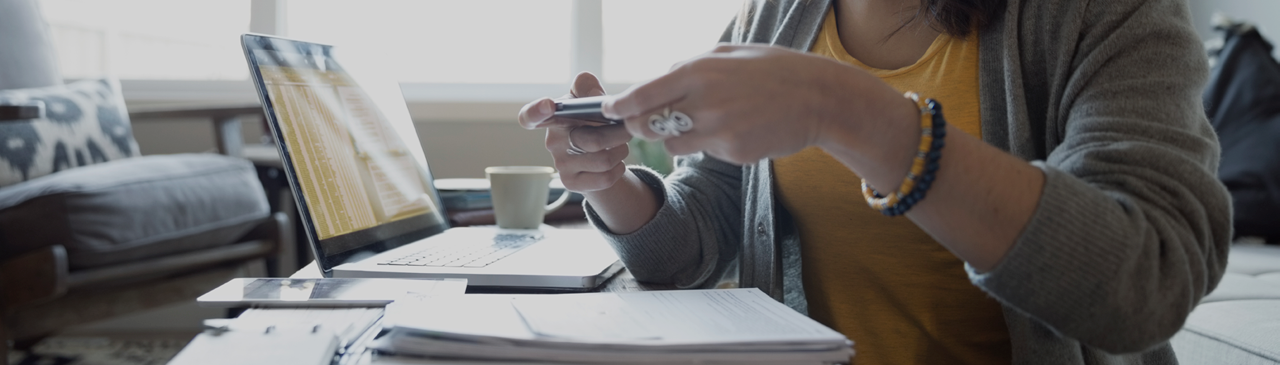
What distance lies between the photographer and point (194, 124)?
2176 millimetres

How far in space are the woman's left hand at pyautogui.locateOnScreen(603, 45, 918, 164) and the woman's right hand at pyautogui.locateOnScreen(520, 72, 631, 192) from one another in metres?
0.14

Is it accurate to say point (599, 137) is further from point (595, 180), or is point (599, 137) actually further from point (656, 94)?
point (656, 94)

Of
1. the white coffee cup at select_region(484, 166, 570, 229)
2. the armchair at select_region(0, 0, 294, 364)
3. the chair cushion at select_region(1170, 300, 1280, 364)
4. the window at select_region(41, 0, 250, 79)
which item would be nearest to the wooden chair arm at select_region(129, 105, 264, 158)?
the armchair at select_region(0, 0, 294, 364)

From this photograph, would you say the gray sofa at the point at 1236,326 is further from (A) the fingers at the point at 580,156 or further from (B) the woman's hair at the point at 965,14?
(A) the fingers at the point at 580,156

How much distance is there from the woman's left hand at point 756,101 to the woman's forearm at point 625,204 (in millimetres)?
229

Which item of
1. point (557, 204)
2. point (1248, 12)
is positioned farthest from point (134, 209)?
point (1248, 12)

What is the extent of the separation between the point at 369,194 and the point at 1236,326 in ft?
3.34

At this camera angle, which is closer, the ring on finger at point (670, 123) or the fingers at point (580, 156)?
the ring on finger at point (670, 123)

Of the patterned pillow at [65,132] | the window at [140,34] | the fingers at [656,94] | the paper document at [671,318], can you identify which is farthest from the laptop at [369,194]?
the window at [140,34]

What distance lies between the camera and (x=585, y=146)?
1.90 feet

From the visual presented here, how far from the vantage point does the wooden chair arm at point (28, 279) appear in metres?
1.16

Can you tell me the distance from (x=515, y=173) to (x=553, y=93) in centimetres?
149

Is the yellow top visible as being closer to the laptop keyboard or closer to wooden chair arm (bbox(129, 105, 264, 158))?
the laptop keyboard

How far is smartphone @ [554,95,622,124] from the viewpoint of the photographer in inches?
18.3
